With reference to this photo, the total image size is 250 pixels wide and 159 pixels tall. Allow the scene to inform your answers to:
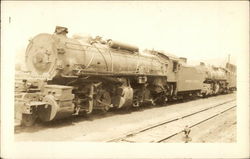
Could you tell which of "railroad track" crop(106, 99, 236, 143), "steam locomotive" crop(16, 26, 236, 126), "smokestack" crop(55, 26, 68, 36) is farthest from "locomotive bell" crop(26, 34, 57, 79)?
"railroad track" crop(106, 99, 236, 143)

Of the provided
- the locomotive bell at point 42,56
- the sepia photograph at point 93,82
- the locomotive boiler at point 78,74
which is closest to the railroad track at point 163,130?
the sepia photograph at point 93,82

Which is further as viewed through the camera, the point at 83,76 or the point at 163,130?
the point at 83,76

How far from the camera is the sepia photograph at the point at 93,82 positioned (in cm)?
525

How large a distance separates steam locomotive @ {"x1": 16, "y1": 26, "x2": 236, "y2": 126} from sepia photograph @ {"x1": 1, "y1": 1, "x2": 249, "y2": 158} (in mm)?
23

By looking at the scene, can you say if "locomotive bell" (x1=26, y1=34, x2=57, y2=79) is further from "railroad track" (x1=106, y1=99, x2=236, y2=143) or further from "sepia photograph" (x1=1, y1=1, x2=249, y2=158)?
"railroad track" (x1=106, y1=99, x2=236, y2=143)

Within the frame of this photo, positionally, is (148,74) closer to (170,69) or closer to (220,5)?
(170,69)

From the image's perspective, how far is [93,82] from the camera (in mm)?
7141

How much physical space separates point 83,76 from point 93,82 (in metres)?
0.42

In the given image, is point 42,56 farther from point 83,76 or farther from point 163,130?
point 163,130

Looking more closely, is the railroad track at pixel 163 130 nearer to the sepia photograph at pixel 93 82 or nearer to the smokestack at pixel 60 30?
the sepia photograph at pixel 93 82

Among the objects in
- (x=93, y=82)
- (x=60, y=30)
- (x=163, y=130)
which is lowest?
(x=163, y=130)

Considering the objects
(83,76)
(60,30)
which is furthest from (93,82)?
(60,30)

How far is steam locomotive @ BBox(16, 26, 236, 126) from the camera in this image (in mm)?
5859

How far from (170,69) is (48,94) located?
5.38 meters
